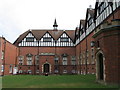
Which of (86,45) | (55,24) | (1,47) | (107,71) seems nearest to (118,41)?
(107,71)

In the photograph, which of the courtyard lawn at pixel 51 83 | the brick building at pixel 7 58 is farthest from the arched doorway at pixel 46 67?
the courtyard lawn at pixel 51 83

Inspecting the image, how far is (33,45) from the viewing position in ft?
122

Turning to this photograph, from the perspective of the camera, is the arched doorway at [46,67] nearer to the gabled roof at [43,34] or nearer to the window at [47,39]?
the window at [47,39]

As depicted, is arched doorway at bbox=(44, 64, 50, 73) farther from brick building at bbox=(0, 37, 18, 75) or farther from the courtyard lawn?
the courtyard lawn

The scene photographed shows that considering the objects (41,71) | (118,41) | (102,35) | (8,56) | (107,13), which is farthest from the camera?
(41,71)

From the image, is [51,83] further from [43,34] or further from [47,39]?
[43,34]

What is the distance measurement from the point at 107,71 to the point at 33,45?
88.6 feet

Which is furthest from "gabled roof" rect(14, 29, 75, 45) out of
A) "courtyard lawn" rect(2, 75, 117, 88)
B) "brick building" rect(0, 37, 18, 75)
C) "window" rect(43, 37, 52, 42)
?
"courtyard lawn" rect(2, 75, 117, 88)

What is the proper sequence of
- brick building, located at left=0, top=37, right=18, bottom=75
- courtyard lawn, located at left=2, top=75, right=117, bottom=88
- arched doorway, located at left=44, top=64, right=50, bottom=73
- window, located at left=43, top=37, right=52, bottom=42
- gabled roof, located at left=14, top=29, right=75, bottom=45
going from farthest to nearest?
gabled roof, located at left=14, top=29, right=75, bottom=45
window, located at left=43, top=37, right=52, bottom=42
arched doorway, located at left=44, top=64, right=50, bottom=73
brick building, located at left=0, top=37, right=18, bottom=75
courtyard lawn, located at left=2, top=75, right=117, bottom=88

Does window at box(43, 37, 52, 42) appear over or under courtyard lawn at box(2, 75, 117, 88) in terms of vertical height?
over

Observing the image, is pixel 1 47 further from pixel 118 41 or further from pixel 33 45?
pixel 118 41

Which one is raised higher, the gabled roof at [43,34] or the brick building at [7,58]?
the gabled roof at [43,34]

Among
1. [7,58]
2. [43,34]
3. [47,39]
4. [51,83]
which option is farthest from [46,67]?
[51,83]

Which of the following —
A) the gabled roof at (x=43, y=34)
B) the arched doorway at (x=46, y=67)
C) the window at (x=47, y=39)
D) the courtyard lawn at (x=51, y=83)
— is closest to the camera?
→ the courtyard lawn at (x=51, y=83)
